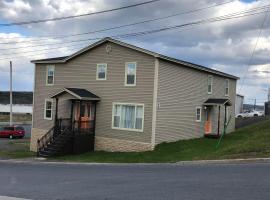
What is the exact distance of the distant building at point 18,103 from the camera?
131m

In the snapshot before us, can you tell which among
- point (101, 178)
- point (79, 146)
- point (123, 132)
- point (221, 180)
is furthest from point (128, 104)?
point (221, 180)

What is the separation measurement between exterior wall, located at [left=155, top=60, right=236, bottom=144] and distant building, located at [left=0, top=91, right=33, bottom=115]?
100863mm

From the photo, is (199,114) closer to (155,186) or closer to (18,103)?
(155,186)

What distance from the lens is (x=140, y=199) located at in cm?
1110

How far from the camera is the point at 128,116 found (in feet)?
100

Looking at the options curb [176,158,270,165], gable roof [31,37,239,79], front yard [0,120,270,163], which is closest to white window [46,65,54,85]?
gable roof [31,37,239,79]

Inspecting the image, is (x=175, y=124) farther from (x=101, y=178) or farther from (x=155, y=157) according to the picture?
(x=101, y=178)

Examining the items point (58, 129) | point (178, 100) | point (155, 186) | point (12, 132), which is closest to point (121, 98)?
point (178, 100)

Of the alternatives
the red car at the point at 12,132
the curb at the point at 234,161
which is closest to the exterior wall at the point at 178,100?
the curb at the point at 234,161

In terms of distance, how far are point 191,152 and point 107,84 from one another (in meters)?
8.89

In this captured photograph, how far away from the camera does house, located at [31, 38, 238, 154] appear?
1163 inches

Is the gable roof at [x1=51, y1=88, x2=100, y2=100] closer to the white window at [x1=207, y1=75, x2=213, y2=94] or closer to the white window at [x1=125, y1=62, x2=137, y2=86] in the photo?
the white window at [x1=125, y1=62, x2=137, y2=86]

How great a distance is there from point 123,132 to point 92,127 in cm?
303

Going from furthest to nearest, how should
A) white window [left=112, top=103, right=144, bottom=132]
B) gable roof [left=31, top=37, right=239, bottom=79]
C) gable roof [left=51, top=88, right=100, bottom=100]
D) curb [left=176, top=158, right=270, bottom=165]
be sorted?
gable roof [left=51, top=88, right=100, bottom=100], white window [left=112, top=103, right=144, bottom=132], gable roof [left=31, top=37, right=239, bottom=79], curb [left=176, top=158, right=270, bottom=165]
